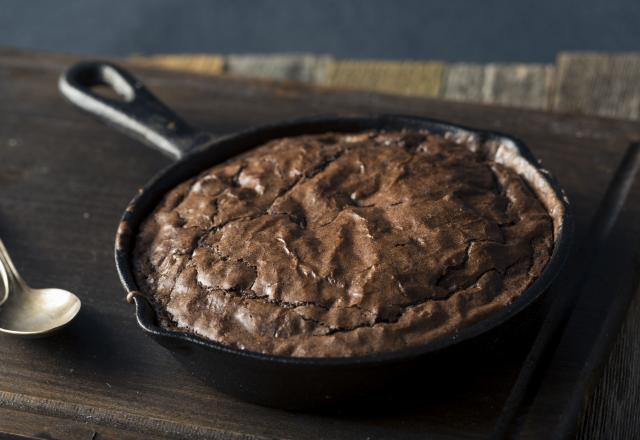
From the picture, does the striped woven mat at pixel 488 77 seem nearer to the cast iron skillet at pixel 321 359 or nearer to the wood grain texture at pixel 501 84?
the wood grain texture at pixel 501 84

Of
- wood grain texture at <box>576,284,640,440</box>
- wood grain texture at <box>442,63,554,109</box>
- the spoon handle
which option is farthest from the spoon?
wood grain texture at <box>442,63,554,109</box>

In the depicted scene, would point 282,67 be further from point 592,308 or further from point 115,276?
point 592,308

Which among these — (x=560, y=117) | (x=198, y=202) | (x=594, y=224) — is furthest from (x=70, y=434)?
(x=560, y=117)

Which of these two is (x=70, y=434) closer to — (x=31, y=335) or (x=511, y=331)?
(x=31, y=335)

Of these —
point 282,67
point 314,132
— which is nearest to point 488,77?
point 282,67

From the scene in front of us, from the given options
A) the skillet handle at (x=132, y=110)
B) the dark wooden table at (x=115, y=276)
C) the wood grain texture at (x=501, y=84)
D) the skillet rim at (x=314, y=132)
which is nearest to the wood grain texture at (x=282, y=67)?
the wood grain texture at (x=501, y=84)

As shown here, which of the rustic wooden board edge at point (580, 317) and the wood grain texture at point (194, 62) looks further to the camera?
the wood grain texture at point (194, 62)
